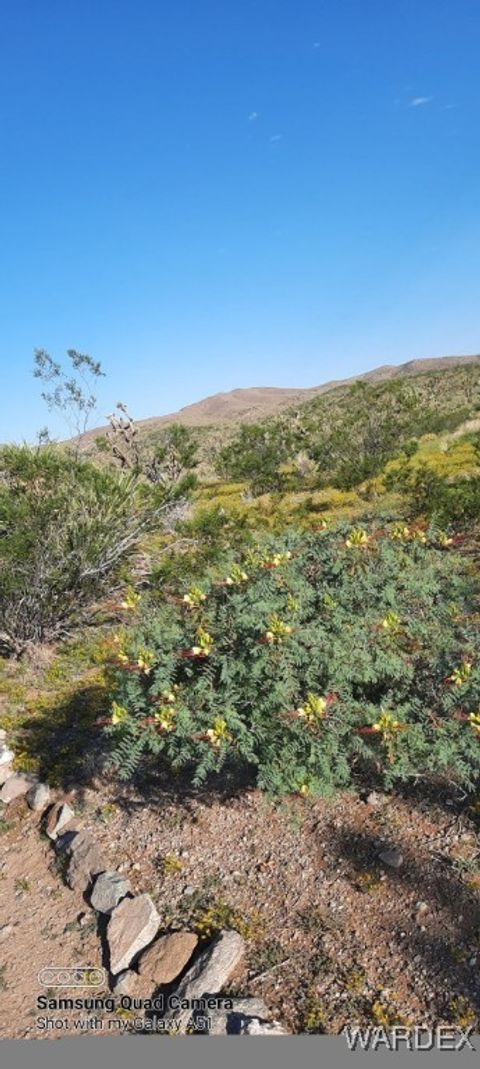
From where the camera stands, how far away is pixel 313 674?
3.85 m

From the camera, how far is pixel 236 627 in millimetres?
4066

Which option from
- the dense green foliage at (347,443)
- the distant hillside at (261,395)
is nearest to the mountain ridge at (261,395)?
the distant hillside at (261,395)

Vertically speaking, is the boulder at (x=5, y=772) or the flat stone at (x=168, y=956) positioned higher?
the boulder at (x=5, y=772)

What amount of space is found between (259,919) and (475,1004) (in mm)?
1254

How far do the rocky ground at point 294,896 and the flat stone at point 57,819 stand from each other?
87 mm

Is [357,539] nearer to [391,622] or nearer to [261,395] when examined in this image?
[391,622]

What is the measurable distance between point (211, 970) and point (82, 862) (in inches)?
53.1

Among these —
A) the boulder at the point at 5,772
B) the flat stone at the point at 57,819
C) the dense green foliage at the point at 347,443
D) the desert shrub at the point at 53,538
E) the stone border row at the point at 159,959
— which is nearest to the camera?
the stone border row at the point at 159,959

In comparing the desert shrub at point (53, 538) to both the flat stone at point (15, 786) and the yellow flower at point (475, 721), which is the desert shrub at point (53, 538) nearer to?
the flat stone at point (15, 786)

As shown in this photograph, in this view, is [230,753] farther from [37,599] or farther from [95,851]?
[37,599]

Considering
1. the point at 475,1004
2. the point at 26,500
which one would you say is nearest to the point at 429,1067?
the point at 475,1004

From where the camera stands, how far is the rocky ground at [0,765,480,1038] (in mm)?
3199

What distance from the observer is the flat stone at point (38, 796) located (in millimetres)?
5008

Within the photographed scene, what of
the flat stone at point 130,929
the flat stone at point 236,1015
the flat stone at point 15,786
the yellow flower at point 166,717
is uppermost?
the yellow flower at point 166,717
